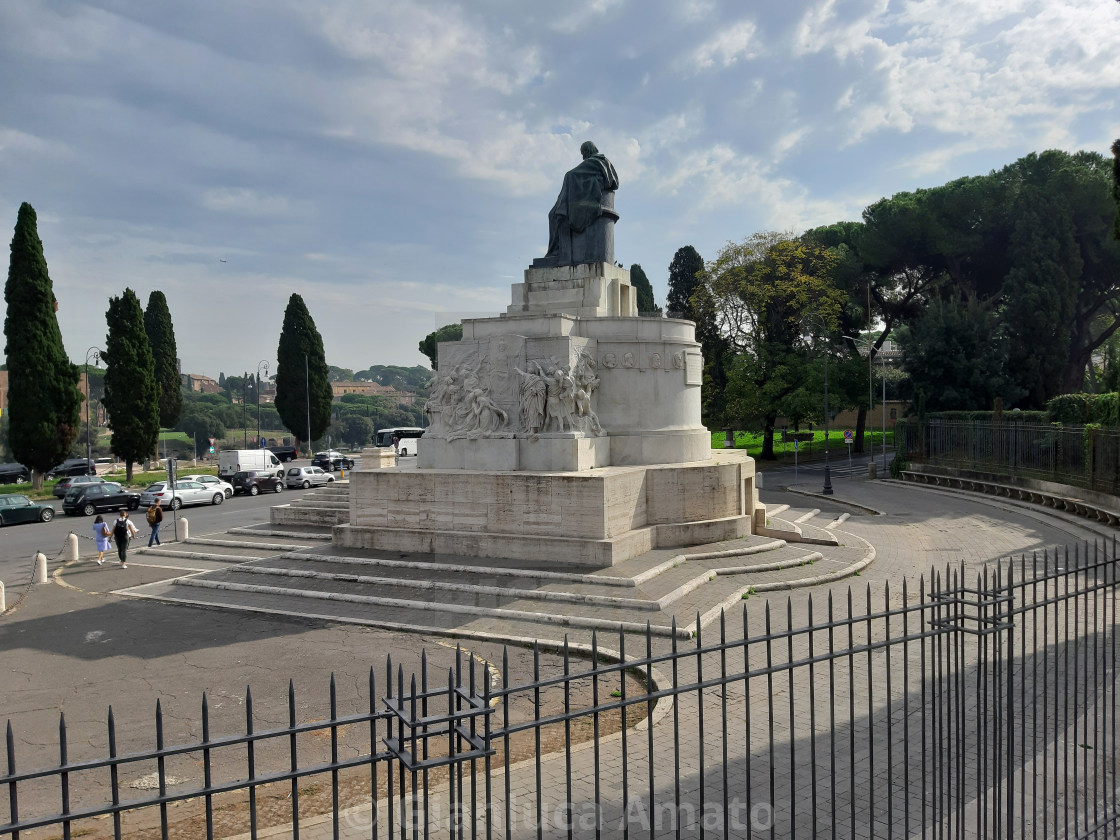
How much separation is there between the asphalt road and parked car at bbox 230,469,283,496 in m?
1.19

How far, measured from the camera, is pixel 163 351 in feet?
139

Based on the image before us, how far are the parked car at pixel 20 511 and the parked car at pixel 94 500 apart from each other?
96cm

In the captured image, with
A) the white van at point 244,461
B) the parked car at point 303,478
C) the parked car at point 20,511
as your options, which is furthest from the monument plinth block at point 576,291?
the white van at point 244,461

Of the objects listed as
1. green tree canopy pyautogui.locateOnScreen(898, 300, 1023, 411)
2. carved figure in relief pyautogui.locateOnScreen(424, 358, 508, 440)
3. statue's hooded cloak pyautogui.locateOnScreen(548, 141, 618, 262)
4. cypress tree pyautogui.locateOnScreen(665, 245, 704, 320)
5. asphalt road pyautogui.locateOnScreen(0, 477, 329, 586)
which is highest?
cypress tree pyautogui.locateOnScreen(665, 245, 704, 320)

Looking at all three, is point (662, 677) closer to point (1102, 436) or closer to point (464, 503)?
point (464, 503)

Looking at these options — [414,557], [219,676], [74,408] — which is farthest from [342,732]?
[74,408]

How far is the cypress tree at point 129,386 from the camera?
32125 millimetres

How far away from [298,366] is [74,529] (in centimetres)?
2446

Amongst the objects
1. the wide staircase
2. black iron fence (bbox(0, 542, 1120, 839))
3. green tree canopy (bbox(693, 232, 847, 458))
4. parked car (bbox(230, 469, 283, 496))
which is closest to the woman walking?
the wide staircase

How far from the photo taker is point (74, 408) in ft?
98.1

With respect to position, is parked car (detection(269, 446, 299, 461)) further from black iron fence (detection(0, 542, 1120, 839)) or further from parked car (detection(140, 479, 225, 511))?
black iron fence (detection(0, 542, 1120, 839))

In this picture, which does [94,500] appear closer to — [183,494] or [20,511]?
[20,511]

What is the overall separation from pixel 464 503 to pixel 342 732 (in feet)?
22.7

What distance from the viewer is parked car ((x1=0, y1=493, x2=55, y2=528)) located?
22750 millimetres
